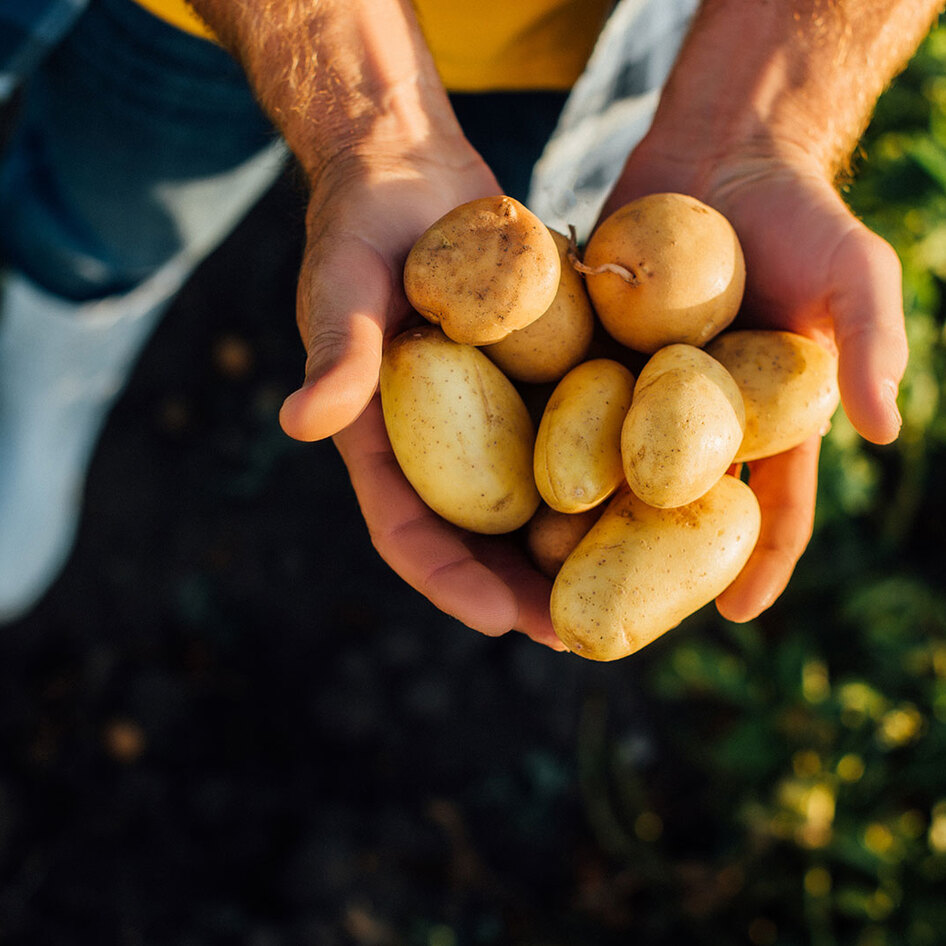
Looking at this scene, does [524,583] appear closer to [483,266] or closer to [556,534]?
[556,534]

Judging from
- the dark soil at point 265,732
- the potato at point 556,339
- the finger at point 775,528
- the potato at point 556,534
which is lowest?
the dark soil at point 265,732

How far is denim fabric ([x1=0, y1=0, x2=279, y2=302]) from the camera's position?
6.46ft

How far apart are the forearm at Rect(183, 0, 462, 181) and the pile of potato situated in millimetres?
358

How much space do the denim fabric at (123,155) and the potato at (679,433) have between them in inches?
48.8

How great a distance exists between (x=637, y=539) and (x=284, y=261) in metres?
2.13

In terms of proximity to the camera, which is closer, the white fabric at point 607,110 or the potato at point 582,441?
the potato at point 582,441

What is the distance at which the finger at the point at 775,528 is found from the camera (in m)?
1.45

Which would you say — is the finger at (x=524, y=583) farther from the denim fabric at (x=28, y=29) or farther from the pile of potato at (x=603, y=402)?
the denim fabric at (x=28, y=29)

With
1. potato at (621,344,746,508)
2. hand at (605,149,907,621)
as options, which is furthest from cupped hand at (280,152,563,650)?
hand at (605,149,907,621)

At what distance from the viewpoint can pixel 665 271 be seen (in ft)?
4.80

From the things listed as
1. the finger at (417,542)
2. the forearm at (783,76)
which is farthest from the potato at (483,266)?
the forearm at (783,76)

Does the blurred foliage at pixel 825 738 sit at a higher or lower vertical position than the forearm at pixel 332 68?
lower

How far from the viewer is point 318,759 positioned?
2.52 metres

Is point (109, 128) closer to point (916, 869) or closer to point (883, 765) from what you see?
point (883, 765)
